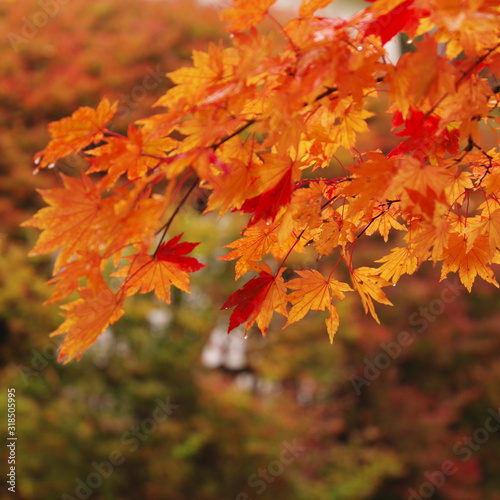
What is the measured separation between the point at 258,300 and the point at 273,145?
0.21 metres

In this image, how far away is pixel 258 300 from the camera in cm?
78

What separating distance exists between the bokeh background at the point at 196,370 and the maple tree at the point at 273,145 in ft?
9.94

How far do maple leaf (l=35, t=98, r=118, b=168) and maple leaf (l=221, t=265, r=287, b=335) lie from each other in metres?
0.24

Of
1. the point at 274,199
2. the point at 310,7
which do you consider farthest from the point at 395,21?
the point at 274,199

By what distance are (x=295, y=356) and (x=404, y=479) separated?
158cm

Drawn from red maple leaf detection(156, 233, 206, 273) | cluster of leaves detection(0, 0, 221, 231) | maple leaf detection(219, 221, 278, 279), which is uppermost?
red maple leaf detection(156, 233, 206, 273)

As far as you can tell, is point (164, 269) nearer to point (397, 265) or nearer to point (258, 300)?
point (258, 300)

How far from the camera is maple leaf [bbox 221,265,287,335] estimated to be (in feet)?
2.49

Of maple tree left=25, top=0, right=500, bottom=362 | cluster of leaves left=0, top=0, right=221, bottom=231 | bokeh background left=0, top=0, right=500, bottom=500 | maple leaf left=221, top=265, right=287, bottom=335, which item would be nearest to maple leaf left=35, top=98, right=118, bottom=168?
maple tree left=25, top=0, right=500, bottom=362

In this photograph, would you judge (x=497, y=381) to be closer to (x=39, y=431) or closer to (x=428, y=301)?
(x=428, y=301)

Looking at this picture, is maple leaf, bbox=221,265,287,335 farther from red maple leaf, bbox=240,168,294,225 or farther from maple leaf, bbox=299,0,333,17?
maple leaf, bbox=299,0,333,17

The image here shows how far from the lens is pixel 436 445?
4.97 metres

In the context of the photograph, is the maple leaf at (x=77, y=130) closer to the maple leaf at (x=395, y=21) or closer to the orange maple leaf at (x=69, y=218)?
the orange maple leaf at (x=69, y=218)

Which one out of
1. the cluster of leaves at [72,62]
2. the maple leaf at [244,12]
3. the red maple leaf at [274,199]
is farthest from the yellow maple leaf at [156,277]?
the cluster of leaves at [72,62]
